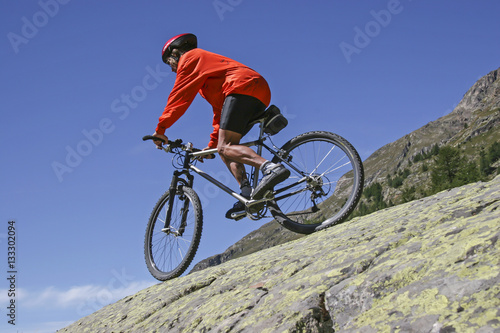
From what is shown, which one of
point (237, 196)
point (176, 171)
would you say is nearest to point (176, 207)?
point (176, 171)

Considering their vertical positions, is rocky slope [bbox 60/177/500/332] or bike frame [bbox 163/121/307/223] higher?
bike frame [bbox 163/121/307/223]

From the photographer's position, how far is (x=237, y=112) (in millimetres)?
6684

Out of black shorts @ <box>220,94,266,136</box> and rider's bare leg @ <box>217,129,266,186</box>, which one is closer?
rider's bare leg @ <box>217,129,266,186</box>

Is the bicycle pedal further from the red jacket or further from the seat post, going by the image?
the red jacket

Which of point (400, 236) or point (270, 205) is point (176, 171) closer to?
point (270, 205)

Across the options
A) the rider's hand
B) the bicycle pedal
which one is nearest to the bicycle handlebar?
the rider's hand

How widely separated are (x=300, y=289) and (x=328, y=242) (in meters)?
1.67

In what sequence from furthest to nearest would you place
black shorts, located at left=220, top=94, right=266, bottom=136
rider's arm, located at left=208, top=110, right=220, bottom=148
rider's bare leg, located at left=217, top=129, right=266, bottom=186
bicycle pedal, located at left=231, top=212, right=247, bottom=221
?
rider's arm, located at left=208, top=110, right=220, bottom=148, bicycle pedal, located at left=231, top=212, right=247, bottom=221, black shorts, located at left=220, top=94, right=266, bottom=136, rider's bare leg, located at left=217, top=129, right=266, bottom=186

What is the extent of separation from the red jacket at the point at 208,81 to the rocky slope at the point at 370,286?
8.95ft

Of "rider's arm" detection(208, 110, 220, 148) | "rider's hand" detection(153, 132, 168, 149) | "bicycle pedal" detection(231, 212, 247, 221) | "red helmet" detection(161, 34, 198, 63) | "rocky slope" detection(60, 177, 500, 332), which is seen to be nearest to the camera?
"rocky slope" detection(60, 177, 500, 332)

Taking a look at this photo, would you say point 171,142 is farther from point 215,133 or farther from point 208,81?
point 208,81

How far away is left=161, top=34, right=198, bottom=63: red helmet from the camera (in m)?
7.27

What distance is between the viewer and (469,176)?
95125 mm

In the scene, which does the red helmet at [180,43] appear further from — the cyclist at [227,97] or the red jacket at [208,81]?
the red jacket at [208,81]
